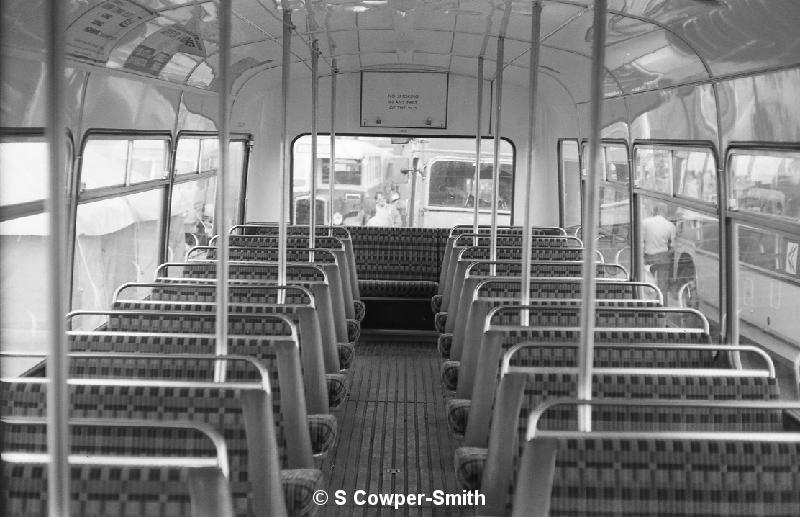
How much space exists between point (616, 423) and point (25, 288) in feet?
8.66

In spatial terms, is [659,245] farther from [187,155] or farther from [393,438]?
[187,155]

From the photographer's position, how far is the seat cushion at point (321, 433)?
3789 mm

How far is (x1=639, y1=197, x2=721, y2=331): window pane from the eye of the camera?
5176 mm

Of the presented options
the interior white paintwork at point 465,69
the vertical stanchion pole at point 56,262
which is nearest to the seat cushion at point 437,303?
the interior white paintwork at point 465,69

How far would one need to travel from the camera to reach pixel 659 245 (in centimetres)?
643

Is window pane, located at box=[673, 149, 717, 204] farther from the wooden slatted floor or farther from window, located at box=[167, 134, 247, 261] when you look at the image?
window, located at box=[167, 134, 247, 261]

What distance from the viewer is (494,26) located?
20.9 ft

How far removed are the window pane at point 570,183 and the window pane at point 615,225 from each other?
1.34 metres

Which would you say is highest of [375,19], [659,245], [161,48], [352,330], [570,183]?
[375,19]

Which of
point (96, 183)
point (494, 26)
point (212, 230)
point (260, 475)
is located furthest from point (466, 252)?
point (260, 475)

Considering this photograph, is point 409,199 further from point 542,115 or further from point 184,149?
point 184,149

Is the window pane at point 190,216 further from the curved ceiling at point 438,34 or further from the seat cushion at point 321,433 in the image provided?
the seat cushion at point 321,433

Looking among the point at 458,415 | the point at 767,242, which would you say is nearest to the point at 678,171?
the point at 767,242

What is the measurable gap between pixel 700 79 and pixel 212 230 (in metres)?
4.75
